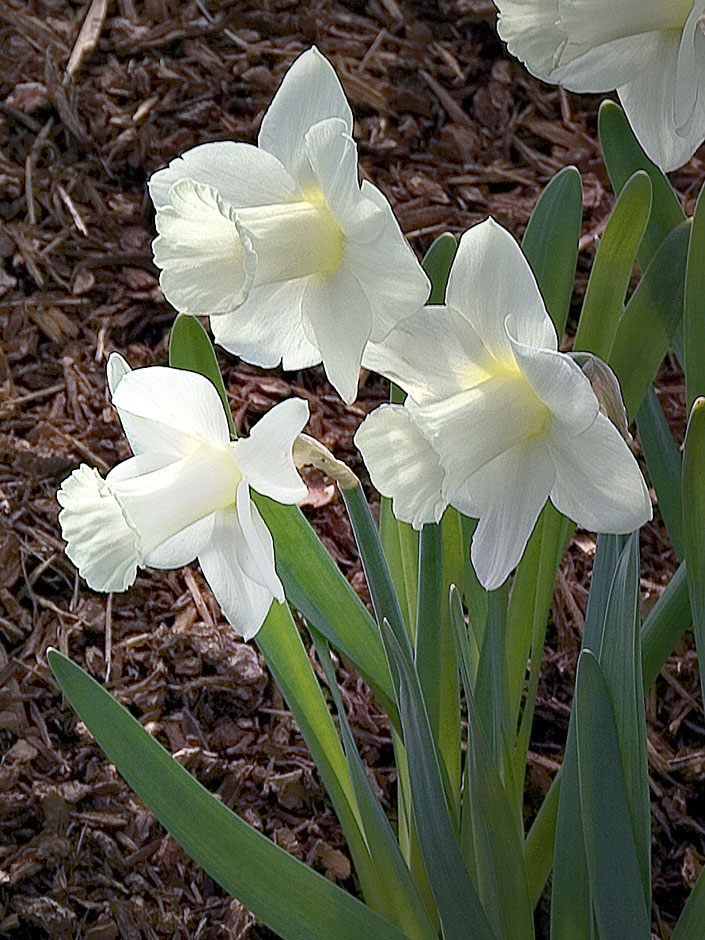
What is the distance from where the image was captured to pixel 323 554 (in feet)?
3.04

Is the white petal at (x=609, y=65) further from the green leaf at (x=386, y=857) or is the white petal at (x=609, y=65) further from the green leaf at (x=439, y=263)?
the green leaf at (x=386, y=857)

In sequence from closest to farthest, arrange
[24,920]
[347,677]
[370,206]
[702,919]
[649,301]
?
1. [370,206]
2. [702,919]
3. [649,301]
4. [24,920]
5. [347,677]

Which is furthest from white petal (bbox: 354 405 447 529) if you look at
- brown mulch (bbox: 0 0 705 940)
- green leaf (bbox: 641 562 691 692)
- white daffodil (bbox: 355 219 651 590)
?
brown mulch (bbox: 0 0 705 940)

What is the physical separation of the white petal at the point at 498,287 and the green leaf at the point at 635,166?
1.65ft

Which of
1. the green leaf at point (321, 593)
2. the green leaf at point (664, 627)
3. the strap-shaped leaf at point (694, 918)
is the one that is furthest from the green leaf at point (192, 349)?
the strap-shaped leaf at point (694, 918)

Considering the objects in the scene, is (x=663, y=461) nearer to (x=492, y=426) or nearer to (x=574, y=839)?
(x=574, y=839)

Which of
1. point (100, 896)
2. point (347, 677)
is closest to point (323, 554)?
point (347, 677)

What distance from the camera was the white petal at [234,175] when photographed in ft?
1.74

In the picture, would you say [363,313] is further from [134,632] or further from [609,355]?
[134,632]

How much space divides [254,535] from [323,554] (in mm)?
385

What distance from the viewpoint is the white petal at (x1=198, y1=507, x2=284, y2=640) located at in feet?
1.91

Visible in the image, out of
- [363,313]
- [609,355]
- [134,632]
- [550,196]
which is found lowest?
[134,632]

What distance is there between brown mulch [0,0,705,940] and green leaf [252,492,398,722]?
0.35 m

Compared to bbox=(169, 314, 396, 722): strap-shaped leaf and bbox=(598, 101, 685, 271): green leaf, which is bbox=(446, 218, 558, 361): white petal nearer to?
bbox=(169, 314, 396, 722): strap-shaped leaf
